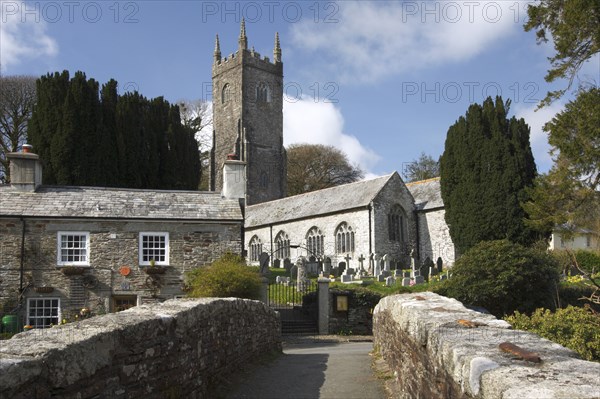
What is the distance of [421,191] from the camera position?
43469 millimetres

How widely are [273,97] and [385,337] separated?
57.1 m

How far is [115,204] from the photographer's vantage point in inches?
770

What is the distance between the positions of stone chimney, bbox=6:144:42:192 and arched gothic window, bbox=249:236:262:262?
1123 inches

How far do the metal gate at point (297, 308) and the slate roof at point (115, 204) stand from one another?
471 cm

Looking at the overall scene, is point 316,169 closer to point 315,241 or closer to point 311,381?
point 315,241

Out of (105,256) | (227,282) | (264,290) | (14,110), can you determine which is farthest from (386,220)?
(14,110)

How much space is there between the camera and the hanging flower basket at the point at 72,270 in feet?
58.9

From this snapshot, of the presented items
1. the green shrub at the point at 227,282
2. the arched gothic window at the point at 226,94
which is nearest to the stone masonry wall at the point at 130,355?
the green shrub at the point at 227,282

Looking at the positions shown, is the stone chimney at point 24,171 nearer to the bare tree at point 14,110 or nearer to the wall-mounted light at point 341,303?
the wall-mounted light at point 341,303

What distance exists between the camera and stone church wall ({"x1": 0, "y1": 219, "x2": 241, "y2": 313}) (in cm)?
1788

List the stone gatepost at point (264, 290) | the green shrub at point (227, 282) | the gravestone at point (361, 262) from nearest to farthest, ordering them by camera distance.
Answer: the green shrub at point (227, 282) → the stone gatepost at point (264, 290) → the gravestone at point (361, 262)

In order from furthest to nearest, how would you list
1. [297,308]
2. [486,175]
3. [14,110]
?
1. [14,110]
2. [486,175]
3. [297,308]

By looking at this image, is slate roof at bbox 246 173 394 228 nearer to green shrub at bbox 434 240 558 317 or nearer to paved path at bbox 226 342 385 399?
green shrub at bbox 434 240 558 317

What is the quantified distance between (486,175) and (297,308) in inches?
641
